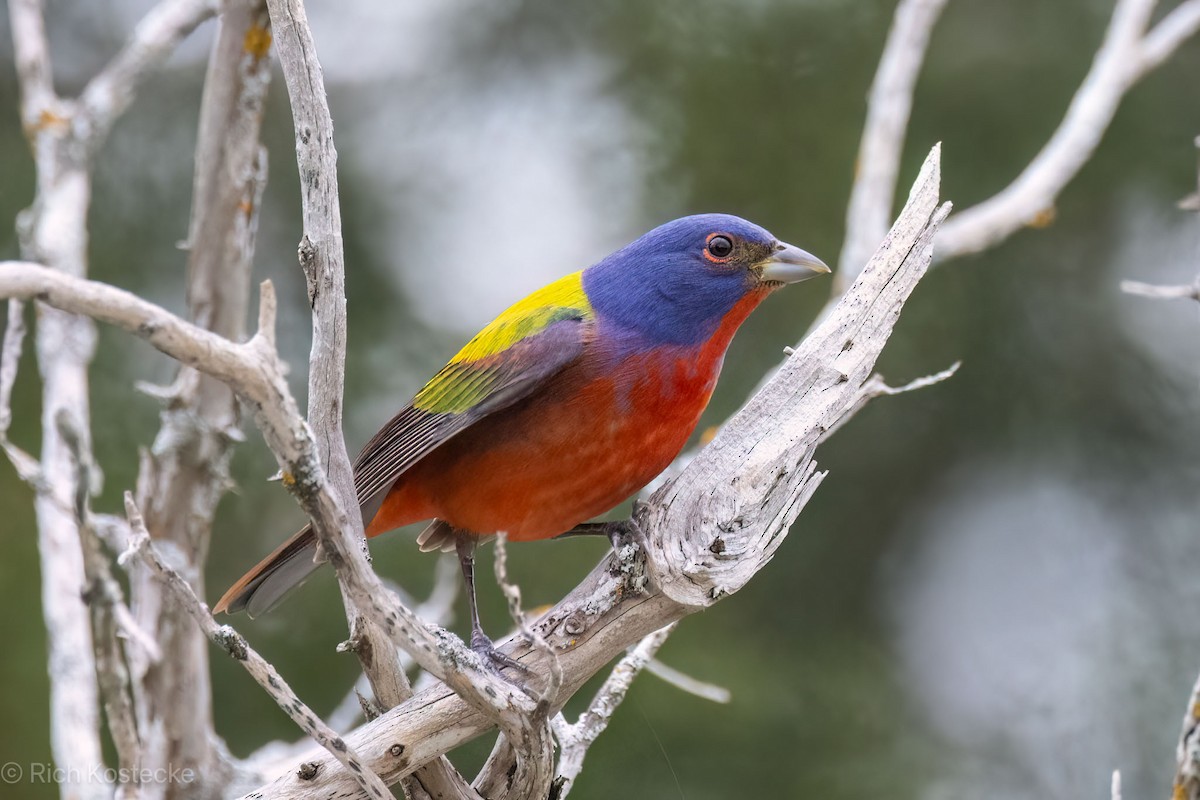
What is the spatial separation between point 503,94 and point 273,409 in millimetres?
4874

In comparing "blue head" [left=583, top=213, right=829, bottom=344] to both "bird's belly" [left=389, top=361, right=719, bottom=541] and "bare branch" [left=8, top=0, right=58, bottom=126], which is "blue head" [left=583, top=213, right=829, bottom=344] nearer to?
"bird's belly" [left=389, top=361, right=719, bottom=541]

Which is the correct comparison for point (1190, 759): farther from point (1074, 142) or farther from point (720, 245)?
point (1074, 142)

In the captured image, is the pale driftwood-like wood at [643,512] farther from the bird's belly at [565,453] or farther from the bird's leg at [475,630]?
the bird's belly at [565,453]

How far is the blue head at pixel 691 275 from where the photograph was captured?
3793mm

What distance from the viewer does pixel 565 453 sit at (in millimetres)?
3529

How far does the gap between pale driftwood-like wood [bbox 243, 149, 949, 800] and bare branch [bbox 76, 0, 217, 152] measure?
2.56 m

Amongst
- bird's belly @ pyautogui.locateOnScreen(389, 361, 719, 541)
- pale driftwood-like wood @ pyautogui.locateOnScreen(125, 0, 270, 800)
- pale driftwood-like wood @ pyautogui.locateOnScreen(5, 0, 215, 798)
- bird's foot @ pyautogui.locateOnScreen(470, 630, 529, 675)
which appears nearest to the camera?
bird's foot @ pyautogui.locateOnScreen(470, 630, 529, 675)

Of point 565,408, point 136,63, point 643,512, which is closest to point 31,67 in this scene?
point 136,63

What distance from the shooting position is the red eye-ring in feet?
12.9

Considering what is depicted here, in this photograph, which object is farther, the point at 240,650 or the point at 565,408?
the point at 565,408

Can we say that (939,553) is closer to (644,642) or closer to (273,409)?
(644,642)

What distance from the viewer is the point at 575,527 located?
12.5 feet

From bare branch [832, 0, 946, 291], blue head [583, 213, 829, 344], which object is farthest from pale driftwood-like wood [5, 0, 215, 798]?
bare branch [832, 0, 946, 291]

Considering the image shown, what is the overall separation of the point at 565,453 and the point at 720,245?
89 cm
